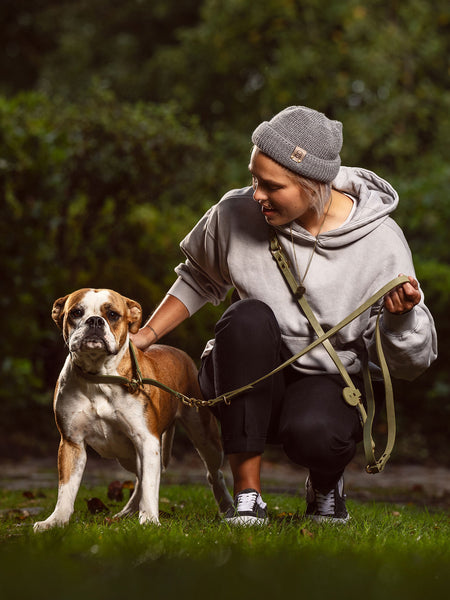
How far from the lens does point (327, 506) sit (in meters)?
3.60

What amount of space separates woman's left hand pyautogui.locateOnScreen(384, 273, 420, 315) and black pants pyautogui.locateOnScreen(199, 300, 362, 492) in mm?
480

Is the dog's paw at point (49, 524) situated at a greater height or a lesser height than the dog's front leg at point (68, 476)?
lesser

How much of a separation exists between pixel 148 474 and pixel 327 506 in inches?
32.6

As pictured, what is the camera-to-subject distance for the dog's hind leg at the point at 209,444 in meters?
3.95

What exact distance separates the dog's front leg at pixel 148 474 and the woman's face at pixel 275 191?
3.55ft

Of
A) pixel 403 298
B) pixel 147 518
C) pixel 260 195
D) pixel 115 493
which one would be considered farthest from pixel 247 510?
pixel 115 493

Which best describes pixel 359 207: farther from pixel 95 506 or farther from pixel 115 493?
pixel 115 493

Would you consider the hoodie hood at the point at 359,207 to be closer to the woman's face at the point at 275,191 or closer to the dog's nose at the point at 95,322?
the woman's face at the point at 275,191

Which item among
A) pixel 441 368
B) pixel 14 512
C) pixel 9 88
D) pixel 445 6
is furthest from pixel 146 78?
pixel 14 512

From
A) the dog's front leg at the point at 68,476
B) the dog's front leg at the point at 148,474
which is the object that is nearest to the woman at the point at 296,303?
the dog's front leg at the point at 148,474

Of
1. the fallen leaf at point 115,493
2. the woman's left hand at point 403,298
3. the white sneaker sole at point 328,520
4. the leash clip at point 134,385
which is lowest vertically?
the fallen leaf at point 115,493

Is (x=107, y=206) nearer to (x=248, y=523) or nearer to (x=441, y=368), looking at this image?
(x=441, y=368)

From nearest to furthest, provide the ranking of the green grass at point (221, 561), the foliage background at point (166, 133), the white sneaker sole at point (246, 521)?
the green grass at point (221, 561) < the white sneaker sole at point (246, 521) < the foliage background at point (166, 133)

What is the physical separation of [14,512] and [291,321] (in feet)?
5.86
